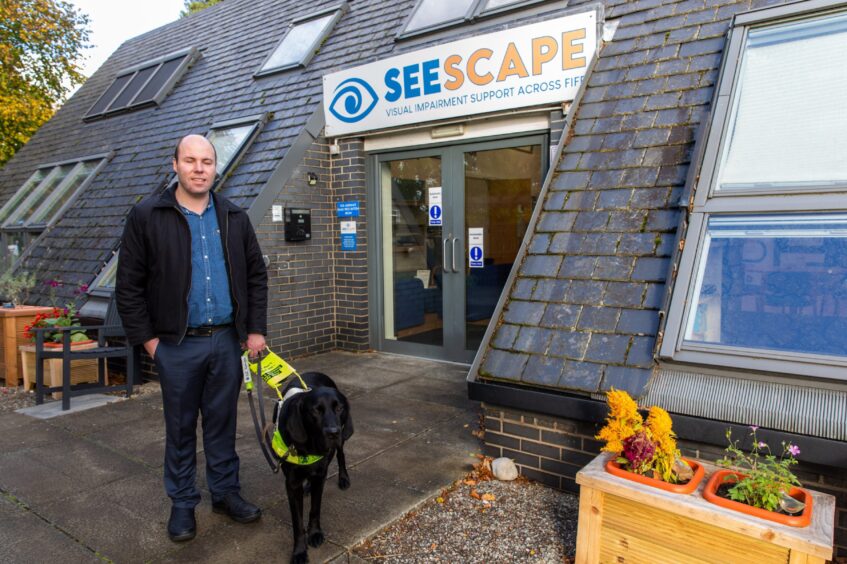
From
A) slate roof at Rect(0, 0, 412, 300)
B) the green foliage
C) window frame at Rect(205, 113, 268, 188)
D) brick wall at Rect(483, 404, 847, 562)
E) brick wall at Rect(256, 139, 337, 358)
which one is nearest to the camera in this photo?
brick wall at Rect(483, 404, 847, 562)

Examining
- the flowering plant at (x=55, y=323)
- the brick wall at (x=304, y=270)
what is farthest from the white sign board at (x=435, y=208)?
the flowering plant at (x=55, y=323)

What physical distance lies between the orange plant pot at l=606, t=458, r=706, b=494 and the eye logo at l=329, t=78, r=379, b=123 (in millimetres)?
5622

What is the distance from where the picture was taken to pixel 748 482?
7.70ft

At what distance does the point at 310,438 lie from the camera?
277 centimetres

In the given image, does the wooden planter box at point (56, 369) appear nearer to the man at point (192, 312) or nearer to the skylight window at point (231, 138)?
the skylight window at point (231, 138)

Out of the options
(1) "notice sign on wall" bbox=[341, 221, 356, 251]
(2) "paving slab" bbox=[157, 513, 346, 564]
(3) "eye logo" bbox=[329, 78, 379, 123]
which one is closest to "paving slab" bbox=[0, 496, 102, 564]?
(2) "paving slab" bbox=[157, 513, 346, 564]

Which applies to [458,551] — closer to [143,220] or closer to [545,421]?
[545,421]

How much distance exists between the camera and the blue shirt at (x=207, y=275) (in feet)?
10.2

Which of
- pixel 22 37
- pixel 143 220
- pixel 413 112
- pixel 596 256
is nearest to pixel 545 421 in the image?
pixel 596 256

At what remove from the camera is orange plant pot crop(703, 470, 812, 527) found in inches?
84.6

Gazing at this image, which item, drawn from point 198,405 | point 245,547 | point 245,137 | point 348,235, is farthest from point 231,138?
point 245,547

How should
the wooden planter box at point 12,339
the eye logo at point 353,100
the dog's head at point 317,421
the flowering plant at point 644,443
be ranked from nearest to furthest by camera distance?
1. the flowering plant at point 644,443
2. the dog's head at point 317,421
3. the wooden planter box at point 12,339
4. the eye logo at point 353,100

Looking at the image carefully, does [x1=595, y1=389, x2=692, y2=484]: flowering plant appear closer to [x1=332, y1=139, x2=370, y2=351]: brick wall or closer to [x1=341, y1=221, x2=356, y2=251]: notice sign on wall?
[x1=332, y1=139, x2=370, y2=351]: brick wall

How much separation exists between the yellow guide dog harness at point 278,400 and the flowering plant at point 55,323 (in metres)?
3.89
